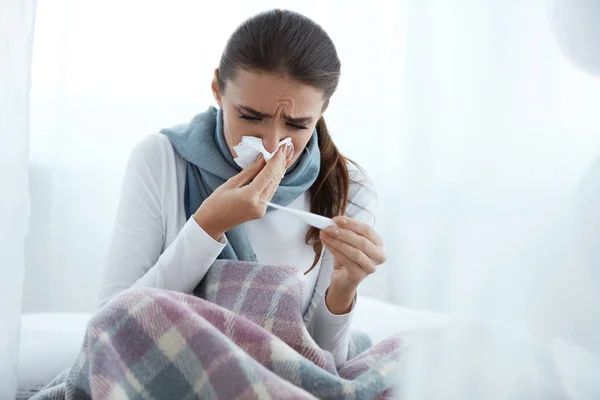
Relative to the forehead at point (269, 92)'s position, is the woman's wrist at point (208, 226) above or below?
below

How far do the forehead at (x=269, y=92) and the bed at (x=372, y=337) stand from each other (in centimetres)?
36

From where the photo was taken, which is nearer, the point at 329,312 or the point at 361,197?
the point at 329,312

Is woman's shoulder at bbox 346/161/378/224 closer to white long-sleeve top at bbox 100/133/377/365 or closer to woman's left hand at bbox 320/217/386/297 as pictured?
white long-sleeve top at bbox 100/133/377/365

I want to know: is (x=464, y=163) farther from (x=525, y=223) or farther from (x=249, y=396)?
(x=249, y=396)

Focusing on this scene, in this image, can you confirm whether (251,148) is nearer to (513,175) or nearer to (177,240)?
(177,240)

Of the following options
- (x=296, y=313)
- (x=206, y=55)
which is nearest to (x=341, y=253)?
(x=296, y=313)

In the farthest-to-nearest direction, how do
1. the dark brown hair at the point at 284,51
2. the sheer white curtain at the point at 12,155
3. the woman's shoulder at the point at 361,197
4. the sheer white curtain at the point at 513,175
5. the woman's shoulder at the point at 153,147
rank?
the woman's shoulder at the point at 361,197 → the woman's shoulder at the point at 153,147 → the dark brown hair at the point at 284,51 → the sheer white curtain at the point at 12,155 → the sheer white curtain at the point at 513,175

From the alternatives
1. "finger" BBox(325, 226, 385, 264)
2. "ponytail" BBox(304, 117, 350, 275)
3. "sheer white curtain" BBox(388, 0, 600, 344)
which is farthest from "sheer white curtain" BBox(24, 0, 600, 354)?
"ponytail" BBox(304, 117, 350, 275)

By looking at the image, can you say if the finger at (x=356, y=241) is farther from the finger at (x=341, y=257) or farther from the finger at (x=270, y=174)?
the finger at (x=270, y=174)

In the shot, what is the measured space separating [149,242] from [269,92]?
330 mm

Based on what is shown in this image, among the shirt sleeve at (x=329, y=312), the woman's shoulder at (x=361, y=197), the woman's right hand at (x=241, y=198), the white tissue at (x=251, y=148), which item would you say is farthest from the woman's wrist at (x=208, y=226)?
the woman's shoulder at (x=361, y=197)

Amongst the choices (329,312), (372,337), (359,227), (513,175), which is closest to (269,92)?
(359,227)

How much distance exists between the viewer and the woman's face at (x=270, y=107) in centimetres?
104

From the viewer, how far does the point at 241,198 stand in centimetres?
→ 99
